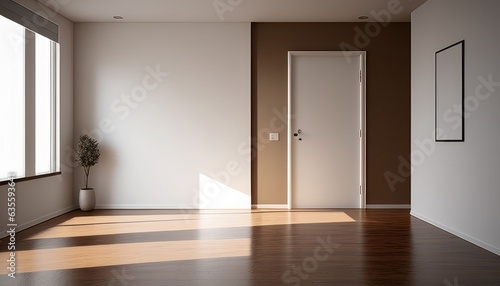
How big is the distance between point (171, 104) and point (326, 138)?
2389mm

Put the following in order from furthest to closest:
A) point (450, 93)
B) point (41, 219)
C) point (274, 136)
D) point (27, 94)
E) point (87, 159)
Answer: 1. point (274, 136)
2. point (87, 159)
3. point (41, 219)
4. point (27, 94)
5. point (450, 93)

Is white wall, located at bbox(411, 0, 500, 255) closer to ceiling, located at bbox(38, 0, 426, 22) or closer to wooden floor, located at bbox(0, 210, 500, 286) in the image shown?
wooden floor, located at bbox(0, 210, 500, 286)

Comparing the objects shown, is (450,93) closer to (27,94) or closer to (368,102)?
(368,102)

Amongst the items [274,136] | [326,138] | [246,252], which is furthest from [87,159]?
[326,138]

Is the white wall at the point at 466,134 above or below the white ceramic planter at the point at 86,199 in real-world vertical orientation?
above

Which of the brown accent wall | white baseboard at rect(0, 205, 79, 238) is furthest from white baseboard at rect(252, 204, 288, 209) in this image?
white baseboard at rect(0, 205, 79, 238)

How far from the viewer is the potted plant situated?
6562mm

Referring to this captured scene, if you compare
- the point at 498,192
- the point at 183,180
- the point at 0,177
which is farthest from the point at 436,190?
the point at 0,177

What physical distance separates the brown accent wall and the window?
284 cm

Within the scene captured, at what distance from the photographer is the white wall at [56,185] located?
17.5 feet

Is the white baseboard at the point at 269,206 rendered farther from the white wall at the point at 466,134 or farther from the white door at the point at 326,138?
the white wall at the point at 466,134

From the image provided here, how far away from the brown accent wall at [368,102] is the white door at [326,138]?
163 millimetres

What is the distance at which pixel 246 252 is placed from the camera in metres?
4.22

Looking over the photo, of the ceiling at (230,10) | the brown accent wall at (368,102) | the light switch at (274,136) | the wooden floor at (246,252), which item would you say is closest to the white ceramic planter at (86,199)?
the wooden floor at (246,252)
